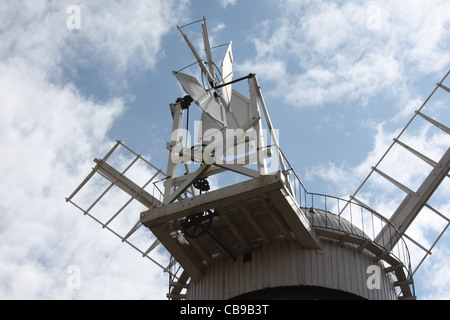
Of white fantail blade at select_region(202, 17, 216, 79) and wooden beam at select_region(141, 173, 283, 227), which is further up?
white fantail blade at select_region(202, 17, 216, 79)

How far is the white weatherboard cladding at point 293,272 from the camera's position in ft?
72.7

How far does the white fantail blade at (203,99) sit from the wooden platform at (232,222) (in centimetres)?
276

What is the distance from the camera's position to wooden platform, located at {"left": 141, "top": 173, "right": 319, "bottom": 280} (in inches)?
810

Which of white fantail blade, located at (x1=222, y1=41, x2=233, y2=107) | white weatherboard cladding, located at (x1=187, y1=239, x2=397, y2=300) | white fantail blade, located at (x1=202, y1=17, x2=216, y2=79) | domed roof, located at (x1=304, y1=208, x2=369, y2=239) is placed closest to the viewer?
white weatherboard cladding, located at (x1=187, y1=239, x2=397, y2=300)

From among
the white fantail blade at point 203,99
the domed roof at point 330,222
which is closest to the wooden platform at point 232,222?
the domed roof at point 330,222

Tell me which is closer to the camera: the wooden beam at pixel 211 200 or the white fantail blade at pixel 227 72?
the wooden beam at pixel 211 200

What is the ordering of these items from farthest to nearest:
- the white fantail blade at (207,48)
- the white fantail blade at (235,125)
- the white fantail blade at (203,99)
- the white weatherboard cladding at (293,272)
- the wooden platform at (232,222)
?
the white fantail blade at (207,48) < the white fantail blade at (203,99) < the white weatherboard cladding at (293,272) < the white fantail blade at (235,125) < the wooden platform at (232,222)

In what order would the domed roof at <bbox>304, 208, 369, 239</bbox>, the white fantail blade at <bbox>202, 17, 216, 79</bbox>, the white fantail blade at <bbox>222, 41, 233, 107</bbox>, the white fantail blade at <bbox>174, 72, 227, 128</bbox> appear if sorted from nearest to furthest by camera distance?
the white fantail blade at <bbox>174, 72, 227, 128</bbox>, the domed roof at <bbox>304, 208, 369, 239</bbox>, the white fantail blade at <bbox>222, 41, 233, 107</bbox>, the white fantail blade at <bbox>202, 17, 216, 79</bbox>

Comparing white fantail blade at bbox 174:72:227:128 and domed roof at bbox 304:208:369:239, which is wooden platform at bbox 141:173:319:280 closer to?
domed roof at bbox 304:208:369:239

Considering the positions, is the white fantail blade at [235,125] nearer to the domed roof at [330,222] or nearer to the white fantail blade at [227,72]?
the white fantail blade at [227,72]

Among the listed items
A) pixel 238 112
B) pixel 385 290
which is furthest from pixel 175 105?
pixel 385 290

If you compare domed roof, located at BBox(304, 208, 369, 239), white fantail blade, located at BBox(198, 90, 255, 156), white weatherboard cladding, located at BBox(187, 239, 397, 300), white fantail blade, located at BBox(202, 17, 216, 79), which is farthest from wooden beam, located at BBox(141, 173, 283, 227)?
white fantail blade, located at BBox(202, 17, 216, 79)

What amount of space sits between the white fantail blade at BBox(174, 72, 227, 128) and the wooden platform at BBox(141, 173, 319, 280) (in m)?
2.76

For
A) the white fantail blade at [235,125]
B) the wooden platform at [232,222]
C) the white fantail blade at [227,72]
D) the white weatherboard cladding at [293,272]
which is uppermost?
the white fantail blade at [227,72]
